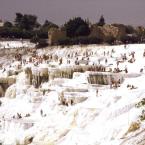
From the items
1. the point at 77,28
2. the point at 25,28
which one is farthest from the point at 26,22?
the point at 77,28

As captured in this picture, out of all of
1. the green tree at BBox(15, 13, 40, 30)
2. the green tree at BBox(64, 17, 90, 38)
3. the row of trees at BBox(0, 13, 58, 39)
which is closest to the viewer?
the green tree at BBox(64, 17, 90, 38)

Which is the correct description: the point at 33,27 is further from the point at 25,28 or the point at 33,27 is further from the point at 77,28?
the point at 77,28

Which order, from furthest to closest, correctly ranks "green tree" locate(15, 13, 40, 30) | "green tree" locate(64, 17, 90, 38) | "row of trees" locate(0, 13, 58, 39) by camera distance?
"green tree" locate(15, 13, 40, 30)
"row of trees" locate(0, 13, 58, 39)
"green tree" locate(64, 17, 90, 38)

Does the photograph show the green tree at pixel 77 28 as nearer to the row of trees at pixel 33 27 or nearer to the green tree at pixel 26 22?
the row of trees at pixel 33 27

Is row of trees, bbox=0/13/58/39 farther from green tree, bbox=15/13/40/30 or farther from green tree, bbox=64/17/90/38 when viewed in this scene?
green tree, bbox=64/17/90/38

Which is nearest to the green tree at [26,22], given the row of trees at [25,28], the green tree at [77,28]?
Result: the row of trees at [25,28]

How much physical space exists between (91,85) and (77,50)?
39.5 ft

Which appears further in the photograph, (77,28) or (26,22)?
(26,22)

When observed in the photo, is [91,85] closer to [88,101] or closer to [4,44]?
[88,101]

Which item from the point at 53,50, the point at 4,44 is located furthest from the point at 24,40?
the point at 53,50

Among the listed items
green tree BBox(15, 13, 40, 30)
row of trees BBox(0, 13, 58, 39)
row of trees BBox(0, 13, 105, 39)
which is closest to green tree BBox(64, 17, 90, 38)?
row of trees BBox(0, 13, 105, 39)

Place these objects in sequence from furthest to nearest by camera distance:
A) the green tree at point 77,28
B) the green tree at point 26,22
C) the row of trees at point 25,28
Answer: the green tree at point 26,22 → the row of trees at point 25,28 → the green tree at point 77,28

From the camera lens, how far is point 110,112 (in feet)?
90.2

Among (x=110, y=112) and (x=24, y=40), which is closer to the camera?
(x=110, y=112)
